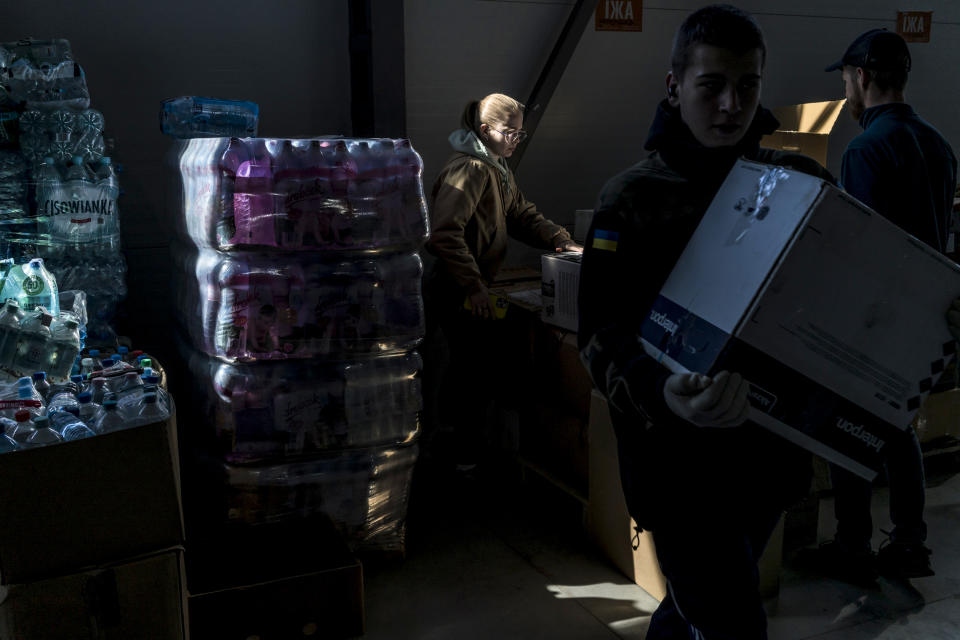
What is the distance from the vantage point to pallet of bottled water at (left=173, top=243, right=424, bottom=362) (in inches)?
107

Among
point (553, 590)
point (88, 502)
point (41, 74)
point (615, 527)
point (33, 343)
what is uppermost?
point (41, 74)

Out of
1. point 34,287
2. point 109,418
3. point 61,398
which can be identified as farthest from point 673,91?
point 34,287

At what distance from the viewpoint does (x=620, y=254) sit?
163 centimetres

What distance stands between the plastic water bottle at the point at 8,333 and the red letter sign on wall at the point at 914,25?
16.9ft

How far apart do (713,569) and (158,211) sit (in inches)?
114

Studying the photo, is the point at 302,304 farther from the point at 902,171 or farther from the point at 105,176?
the point at 902,171

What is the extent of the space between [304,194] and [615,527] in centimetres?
167

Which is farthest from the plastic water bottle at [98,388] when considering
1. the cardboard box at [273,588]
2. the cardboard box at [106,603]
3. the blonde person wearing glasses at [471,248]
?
the blonde person wearing glasses at [471,248]

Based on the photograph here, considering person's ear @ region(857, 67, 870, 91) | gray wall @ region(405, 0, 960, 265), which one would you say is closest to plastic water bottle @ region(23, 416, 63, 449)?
gray wall @ region(405, 0, 960, 265)

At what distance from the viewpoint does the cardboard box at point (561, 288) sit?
3172 mm

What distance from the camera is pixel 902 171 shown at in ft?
8.90

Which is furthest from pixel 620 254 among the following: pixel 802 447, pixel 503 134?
pixel 503 134

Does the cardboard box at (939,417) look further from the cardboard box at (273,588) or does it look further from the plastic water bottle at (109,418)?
the plastic water bottle at (109,418)

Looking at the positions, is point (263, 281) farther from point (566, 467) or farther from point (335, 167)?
point (566, 467)
